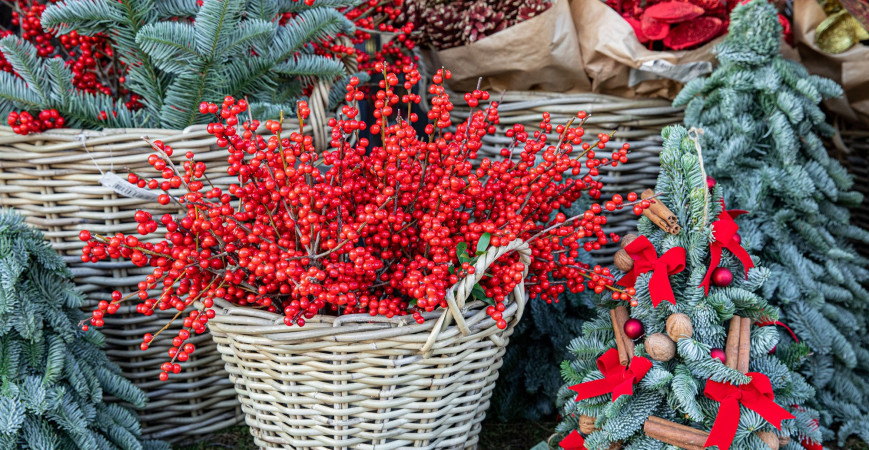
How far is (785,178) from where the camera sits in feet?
3.94

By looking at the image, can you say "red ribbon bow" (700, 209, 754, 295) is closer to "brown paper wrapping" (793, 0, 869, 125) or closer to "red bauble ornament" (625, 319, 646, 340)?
"red bauble ornament" (625, 319, 646, 340)

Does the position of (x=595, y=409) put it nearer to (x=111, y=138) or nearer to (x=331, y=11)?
(x=331, y=11)

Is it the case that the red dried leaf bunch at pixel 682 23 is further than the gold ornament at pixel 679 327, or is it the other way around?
the red dried leaf bunch at pixel 682 23

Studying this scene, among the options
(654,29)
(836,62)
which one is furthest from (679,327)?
(836,62)

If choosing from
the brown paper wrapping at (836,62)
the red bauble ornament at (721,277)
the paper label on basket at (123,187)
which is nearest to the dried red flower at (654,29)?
the brown paper wrapping at (836,62)

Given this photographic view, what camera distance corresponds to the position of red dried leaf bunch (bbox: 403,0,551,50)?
4.43ft

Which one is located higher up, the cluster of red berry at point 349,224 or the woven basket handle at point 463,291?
the cluster of red berry at point 349,224

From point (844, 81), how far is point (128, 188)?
136 centimetres

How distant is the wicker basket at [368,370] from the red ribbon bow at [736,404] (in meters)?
0.29

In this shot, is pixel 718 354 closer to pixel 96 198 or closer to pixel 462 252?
pixel 462 252

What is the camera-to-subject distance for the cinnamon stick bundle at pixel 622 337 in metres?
0.96

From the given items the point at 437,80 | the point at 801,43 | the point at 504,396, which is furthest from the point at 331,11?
the point at 801,43

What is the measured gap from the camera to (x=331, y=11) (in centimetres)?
112

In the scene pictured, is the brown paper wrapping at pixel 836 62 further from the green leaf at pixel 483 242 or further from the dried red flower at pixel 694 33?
the green leaf at pixel 483 242
